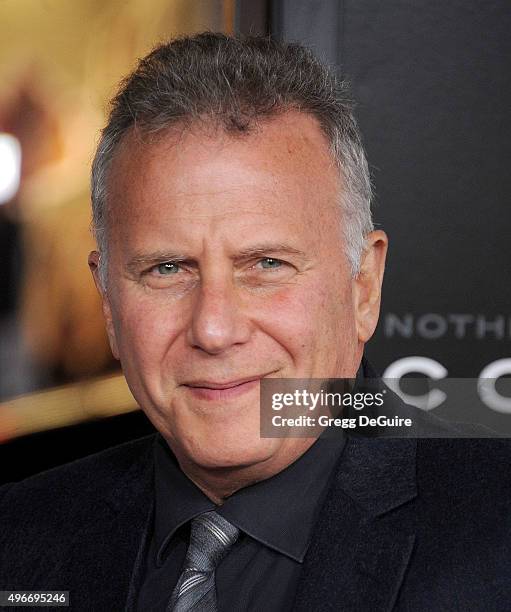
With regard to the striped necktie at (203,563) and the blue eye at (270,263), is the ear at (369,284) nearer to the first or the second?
the blue eye at (270,263)

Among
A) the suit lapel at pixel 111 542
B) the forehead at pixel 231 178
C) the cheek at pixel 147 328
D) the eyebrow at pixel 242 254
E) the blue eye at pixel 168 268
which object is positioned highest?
the forehead at pixel 231 178

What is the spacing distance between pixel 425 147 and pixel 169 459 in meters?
0.74

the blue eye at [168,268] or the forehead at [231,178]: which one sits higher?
the forehead at [231,178]

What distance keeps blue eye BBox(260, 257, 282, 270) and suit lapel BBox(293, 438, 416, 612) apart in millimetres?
277

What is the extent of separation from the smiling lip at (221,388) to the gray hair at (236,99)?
0.71 ft

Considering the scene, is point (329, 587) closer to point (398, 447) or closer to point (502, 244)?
point (398, 447)

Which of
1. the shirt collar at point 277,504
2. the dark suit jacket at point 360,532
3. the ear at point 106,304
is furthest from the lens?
the ear at point 106,304

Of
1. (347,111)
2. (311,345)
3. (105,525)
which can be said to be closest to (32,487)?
(105,525)

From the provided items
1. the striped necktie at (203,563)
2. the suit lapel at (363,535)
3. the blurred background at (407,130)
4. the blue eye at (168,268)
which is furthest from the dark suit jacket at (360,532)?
the blurred background at (407,130)

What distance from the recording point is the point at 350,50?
1970mm

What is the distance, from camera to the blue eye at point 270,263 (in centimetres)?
141

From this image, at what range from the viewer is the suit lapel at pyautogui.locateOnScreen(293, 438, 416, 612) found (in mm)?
1357

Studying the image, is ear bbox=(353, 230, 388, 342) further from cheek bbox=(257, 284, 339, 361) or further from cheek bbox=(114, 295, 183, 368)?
cheek bbox=(114, 295, 183, 368)

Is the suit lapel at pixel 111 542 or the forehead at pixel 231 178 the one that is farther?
the suit lapel at pixel 111 542
